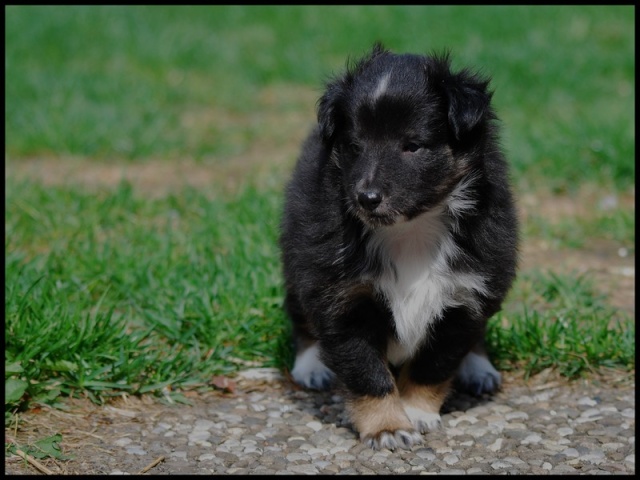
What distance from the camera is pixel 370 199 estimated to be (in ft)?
11.1

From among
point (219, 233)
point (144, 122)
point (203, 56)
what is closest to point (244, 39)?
point (203, 56)

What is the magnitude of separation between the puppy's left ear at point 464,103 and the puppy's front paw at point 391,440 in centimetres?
124

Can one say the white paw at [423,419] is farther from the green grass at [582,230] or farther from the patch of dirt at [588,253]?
the green grass at [582,230]

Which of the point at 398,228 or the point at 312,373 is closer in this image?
the point at 398,228

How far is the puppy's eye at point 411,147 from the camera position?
11.6 feet

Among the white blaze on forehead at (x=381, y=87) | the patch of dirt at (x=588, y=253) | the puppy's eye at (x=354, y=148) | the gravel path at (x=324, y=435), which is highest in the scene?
the white blaze on forehead at (x=381, y=87)

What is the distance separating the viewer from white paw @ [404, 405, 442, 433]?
394 cm

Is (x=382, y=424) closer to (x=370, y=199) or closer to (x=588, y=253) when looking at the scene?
(x=370, y=199)

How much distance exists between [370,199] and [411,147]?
0.31 m

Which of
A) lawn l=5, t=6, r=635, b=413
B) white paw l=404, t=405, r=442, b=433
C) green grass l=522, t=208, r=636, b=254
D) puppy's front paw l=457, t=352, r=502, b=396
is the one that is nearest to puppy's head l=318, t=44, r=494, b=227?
lawn l=5, t=6, r=635, b=413

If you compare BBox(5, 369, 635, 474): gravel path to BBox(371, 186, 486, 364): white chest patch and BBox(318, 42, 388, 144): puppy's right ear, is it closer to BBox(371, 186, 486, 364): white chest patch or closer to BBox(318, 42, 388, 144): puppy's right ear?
BBox(371, 186, 486, 364): white chest patch

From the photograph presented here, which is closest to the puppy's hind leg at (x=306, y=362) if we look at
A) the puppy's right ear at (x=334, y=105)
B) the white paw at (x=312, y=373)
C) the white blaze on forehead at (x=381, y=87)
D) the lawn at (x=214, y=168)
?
the white paw at (x=312, y=373)

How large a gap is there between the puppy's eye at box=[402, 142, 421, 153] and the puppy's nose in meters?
0.25

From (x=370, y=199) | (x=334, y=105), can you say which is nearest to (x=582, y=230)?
(x=334, y=105)
